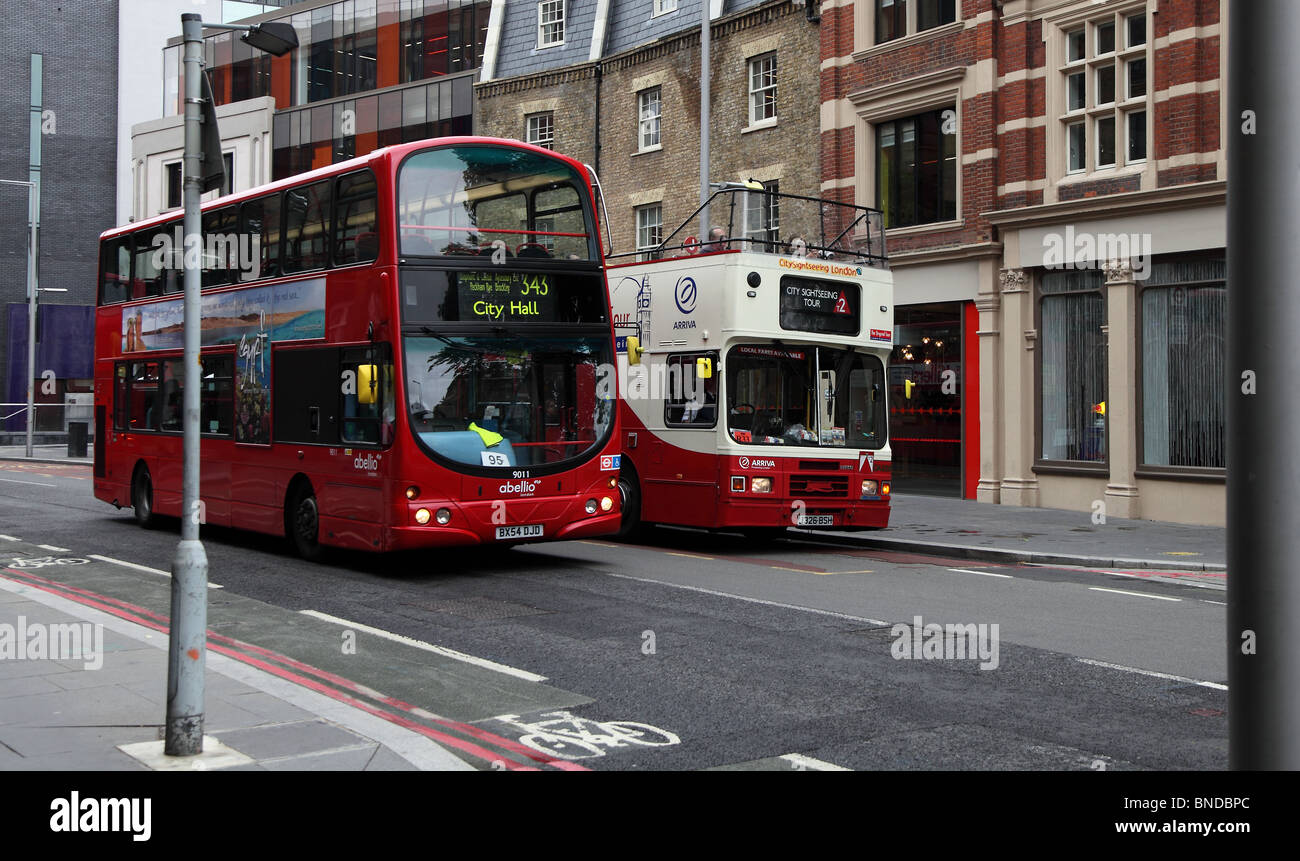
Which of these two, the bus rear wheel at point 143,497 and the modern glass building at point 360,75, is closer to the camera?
the bus rear wheel at point 143,497

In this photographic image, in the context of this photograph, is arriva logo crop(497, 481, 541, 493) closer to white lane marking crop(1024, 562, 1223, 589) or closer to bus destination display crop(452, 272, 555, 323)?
bus destination display crop(452, 272, 555, 323)

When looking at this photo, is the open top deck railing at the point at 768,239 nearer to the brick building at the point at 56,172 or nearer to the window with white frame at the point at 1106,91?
the window with white frame at the point at 1106,91

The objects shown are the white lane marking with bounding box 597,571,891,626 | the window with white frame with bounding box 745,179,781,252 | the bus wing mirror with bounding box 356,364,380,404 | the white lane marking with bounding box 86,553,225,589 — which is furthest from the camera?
the window with white frame with bounding box 745,179,781,252

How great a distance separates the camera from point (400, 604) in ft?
36.6

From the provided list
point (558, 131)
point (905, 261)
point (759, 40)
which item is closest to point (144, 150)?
point (558, 131)

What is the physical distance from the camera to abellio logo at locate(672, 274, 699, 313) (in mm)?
15281

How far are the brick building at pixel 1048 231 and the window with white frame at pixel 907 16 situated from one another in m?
0.04

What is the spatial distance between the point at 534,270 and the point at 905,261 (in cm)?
1279

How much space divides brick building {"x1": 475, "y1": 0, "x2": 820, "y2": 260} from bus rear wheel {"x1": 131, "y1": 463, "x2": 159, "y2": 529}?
43.9 feet

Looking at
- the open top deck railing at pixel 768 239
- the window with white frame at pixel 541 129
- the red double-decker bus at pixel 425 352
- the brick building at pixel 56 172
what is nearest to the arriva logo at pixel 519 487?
the red double-decker bus at pixel 425 352

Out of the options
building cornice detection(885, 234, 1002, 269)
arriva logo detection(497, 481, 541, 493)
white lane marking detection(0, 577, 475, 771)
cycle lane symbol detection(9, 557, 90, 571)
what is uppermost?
building cornice detection(885, 234, 1002, 269)

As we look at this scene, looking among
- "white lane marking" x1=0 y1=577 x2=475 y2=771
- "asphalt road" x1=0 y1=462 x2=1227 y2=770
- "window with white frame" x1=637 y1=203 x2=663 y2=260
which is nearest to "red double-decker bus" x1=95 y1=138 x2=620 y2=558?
"asphalt road" x1=0 y1=462 x2=1227 y2=770

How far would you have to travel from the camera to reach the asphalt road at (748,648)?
21.3ft
